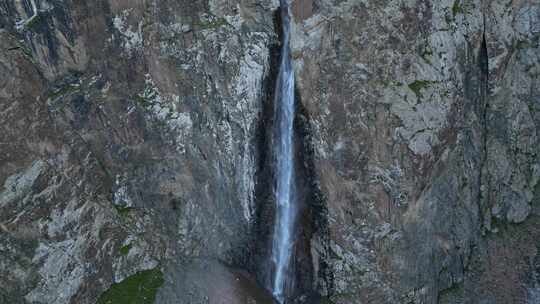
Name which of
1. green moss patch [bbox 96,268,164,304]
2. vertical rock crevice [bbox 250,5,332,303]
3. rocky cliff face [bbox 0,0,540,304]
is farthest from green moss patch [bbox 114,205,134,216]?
vertical rock crevice [bbox 250,5,332,303]

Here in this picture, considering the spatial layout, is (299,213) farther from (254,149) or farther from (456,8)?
(456,8)

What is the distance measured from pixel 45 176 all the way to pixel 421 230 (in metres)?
19.1

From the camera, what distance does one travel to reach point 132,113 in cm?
2798

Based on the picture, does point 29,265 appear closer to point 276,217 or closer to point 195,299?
point 195,299

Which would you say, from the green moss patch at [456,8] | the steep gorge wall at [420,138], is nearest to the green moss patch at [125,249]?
the steep gorge wall at [420,138]

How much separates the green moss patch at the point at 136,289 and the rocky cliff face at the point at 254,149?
3.2 inches

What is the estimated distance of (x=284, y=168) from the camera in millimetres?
29062

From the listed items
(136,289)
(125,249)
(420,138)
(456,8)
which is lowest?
(136,289)

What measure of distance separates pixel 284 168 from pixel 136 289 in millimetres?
10221

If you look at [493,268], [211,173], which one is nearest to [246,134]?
[211,173]

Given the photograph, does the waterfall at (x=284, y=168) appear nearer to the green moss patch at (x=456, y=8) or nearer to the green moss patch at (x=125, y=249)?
the green moss patch at (x=125, y=249)

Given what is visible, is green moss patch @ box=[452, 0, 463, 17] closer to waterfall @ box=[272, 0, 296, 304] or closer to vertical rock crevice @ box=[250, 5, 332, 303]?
waterfall @ box=[272, 0, 296, 304]

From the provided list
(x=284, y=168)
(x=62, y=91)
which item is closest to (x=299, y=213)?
(x=284, y=168)

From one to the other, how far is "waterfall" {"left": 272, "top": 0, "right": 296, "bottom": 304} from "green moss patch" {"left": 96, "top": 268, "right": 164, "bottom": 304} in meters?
6.66
